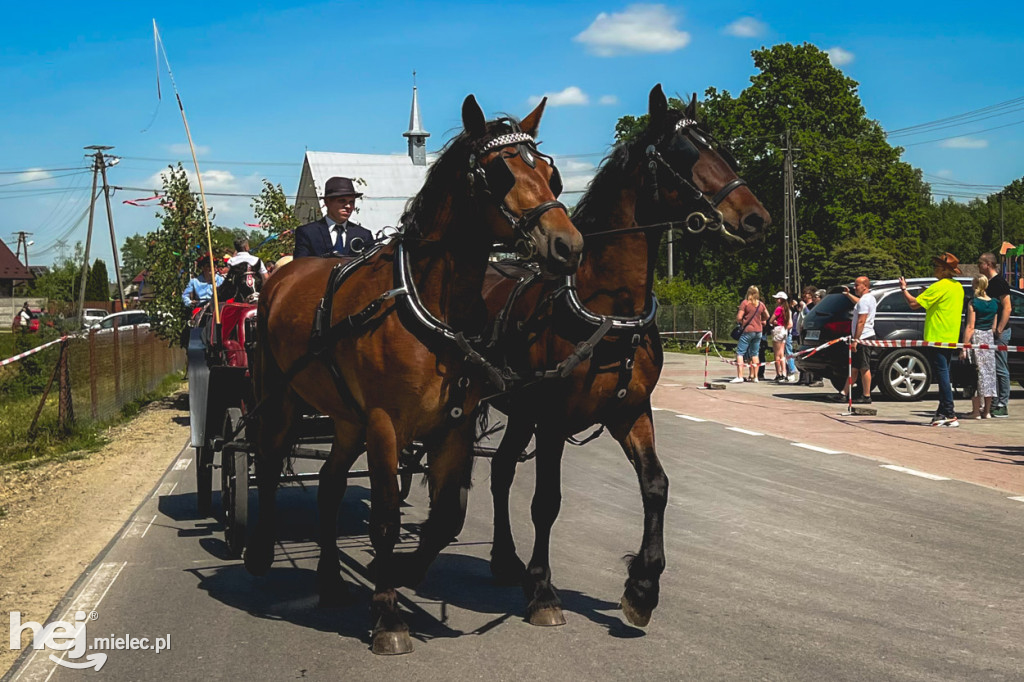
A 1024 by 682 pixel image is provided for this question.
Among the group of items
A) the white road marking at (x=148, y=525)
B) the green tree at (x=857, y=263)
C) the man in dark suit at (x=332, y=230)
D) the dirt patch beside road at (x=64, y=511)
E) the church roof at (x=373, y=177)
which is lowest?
the dirt patch beside road at (x=64, y=511)

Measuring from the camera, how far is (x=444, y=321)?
5195 millimetres

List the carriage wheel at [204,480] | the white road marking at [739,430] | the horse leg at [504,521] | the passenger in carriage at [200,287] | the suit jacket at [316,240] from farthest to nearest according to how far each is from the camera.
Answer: the white road marking at [739,430] < the passenger in carriage at [200,287] < the carriage wheel at [204,480] < the suit jacket at [316,240] < the horse leg at [504,521]

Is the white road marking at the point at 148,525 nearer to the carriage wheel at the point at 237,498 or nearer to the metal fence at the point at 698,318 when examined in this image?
the carriage wheel at the point at 237,498

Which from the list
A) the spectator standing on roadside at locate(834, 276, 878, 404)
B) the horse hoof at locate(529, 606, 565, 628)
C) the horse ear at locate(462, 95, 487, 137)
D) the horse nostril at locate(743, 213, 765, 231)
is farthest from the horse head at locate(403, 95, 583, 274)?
the spectator standing on roadside at locate(834, 276, 878, 404)

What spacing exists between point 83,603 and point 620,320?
337 cm

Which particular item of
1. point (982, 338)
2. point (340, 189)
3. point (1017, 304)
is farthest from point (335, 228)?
point (1017, 304)

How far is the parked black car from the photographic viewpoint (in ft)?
59.9

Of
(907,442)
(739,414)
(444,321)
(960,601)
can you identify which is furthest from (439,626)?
(739,414)

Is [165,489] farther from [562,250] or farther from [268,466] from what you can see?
[562,250]

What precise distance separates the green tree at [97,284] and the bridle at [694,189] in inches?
3124

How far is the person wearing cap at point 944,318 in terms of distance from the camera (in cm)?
1416

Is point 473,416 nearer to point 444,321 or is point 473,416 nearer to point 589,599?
point 444,321

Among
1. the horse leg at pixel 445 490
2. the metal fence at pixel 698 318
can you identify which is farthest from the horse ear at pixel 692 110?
the metal fence at pixel 698 318

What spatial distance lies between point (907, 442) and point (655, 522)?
8.46 metres
